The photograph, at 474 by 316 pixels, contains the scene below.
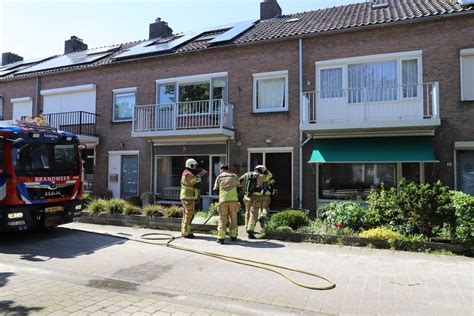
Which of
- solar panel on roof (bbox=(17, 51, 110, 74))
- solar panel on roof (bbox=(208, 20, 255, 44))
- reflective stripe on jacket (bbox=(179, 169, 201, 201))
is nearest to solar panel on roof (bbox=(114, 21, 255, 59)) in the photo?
solar panel on roof (bbox=(208, 20, 255, 44))

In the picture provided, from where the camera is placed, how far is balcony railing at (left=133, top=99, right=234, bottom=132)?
44.3ft

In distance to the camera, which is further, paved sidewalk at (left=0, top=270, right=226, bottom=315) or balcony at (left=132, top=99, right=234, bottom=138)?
balcony at (left=132, top=99, right=234, bottom=138)

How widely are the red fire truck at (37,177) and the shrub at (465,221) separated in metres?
9.01

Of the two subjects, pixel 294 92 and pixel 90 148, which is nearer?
pixel 294 92

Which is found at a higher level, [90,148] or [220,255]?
[90,148]

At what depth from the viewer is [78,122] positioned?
55.5 feet

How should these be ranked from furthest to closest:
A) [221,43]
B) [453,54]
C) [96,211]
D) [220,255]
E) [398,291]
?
[221,43]
[96,211]
[453,54]
[220,255]
[398,291]

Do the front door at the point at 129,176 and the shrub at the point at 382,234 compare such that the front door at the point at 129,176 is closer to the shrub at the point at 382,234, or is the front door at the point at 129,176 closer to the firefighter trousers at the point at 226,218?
the firefighter trousers at the point at 226,218

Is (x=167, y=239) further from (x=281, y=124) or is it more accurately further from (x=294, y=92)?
(x=294, y=92)

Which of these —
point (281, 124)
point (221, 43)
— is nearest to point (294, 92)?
point (281, 124)

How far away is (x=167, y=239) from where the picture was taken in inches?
365

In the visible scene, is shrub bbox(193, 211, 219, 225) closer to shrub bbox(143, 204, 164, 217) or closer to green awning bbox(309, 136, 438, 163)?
shrub bbox(143, 204, 164, 217)

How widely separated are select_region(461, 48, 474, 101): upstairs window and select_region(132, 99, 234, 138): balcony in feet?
24.4

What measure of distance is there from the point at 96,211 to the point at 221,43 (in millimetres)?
7642
